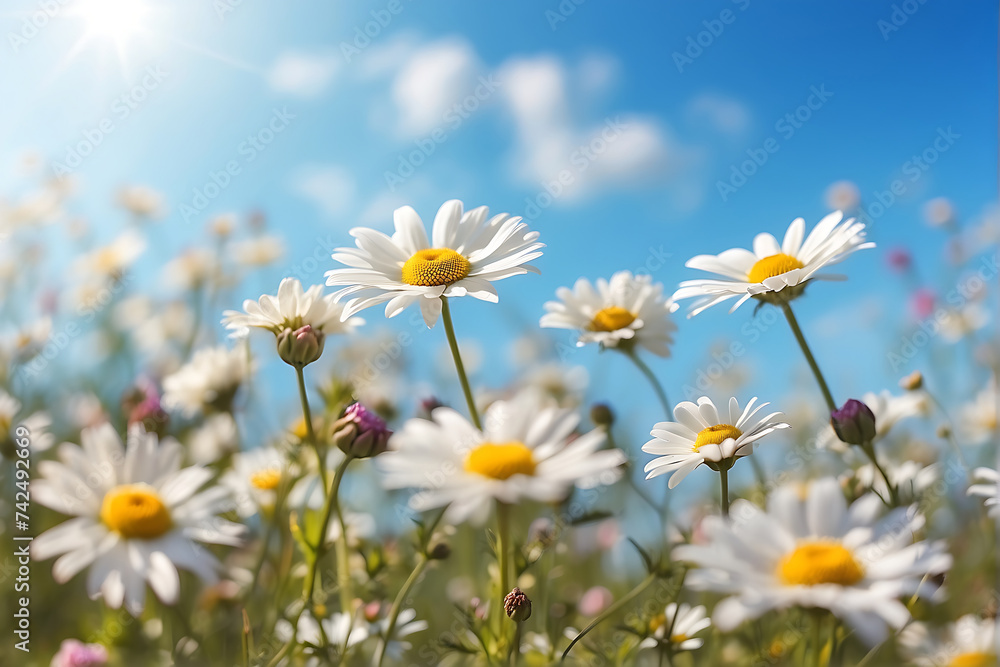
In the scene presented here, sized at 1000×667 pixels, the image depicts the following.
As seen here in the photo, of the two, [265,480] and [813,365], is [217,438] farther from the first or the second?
[813,365]

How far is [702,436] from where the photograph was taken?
2.02ft

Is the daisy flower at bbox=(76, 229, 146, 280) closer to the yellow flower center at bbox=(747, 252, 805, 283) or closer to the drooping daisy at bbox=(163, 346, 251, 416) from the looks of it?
the drooping daisy at bbox=(163, 346, 251, 416)

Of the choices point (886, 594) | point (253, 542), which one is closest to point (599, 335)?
point (886, 594)

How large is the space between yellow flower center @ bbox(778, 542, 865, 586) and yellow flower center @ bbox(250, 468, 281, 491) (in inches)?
25.7

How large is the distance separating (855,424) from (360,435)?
1.42 feet

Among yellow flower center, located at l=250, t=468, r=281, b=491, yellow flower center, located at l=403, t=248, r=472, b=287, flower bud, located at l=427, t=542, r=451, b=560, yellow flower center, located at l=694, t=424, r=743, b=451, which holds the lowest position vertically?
flower bud, located at l=427, t=542, r=451, b=560

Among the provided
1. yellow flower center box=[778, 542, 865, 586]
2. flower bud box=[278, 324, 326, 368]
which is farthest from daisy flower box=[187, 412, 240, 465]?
yellow flower center box=[778, 542, 865, 586]

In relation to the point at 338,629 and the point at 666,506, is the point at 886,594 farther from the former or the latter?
the point at 338,629

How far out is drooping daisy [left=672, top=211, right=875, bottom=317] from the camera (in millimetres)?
709

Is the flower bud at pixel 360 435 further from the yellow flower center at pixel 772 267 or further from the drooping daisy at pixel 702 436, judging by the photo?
the yellow flower center at pixel 772 267

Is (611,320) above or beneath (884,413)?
above

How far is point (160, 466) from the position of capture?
1.81 ft

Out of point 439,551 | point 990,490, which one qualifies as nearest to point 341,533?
point 439,551

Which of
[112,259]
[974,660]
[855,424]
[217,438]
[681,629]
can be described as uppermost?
[112,259]
